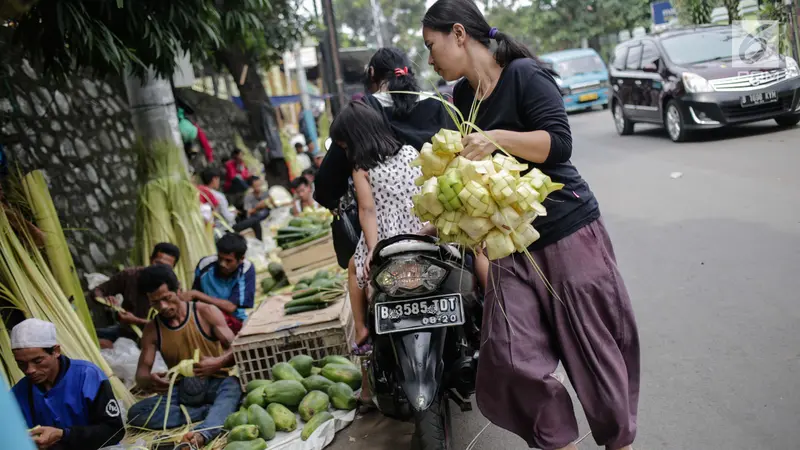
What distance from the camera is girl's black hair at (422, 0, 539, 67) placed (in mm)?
2785

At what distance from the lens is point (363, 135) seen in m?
4.08

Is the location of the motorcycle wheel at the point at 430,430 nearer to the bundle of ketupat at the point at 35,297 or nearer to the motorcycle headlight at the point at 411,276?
the motorcycle headlight at the point at 411,276

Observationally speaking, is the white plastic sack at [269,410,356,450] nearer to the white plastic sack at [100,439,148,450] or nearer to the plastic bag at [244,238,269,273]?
the white plastic sack at [100,439,148,450]

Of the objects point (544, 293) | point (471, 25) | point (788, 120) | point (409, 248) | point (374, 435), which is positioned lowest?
point (374, 435)

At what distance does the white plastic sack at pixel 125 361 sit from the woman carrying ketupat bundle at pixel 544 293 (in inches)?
138

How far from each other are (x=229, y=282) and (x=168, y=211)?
1.90m

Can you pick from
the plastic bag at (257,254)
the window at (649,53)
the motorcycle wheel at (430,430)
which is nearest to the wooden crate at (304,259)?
the plastic bag at (257,254)

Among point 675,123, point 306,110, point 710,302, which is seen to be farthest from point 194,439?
point 306,110

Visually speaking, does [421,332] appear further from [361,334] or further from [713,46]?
[713,46]

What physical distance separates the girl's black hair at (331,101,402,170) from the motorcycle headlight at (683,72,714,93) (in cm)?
907

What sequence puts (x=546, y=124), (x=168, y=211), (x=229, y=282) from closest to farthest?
(x=546, y=124)
(x=229, y=282)
(x=168, y=211)

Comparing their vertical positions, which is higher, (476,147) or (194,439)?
(476,147)

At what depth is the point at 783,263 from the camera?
5707 millimetres

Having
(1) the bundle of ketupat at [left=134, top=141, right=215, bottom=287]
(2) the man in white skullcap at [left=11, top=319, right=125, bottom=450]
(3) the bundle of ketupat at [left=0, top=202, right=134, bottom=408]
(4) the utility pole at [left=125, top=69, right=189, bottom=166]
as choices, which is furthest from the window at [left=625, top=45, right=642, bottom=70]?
(2) the man in white skullcap at [left=11, top=319, right=125, bottom=450]
